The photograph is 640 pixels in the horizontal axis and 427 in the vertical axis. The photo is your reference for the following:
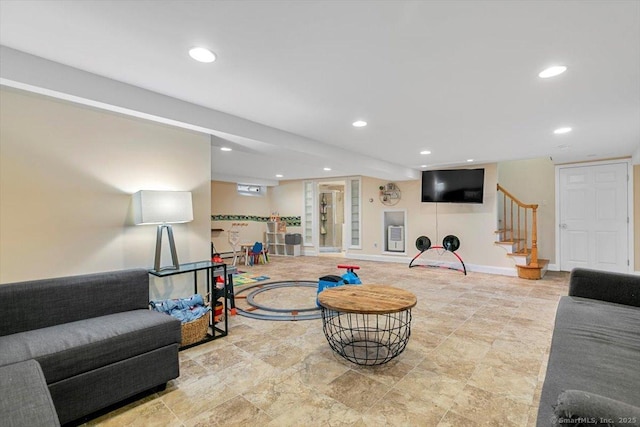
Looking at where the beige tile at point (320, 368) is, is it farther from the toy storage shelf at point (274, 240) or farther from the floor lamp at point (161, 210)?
the toy storage shelf at point (274, 240)

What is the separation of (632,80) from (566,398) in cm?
285

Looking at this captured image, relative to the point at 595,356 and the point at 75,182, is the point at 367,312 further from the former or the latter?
the point at 75,182

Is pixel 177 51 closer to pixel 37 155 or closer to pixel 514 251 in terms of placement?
pixel 37 155

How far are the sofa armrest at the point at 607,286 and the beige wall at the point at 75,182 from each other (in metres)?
3.86

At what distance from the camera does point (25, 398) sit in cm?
128

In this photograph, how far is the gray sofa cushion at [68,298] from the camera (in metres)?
1.97

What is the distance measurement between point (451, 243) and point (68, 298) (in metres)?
6.70

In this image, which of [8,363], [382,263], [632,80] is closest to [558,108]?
[632,80]

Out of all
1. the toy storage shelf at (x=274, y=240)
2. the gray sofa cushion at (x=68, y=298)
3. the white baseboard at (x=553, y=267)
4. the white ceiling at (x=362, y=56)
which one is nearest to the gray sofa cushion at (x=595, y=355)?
the white ceiling at (x=362, y=56)

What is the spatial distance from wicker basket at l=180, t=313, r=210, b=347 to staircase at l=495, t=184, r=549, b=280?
19.6 ft

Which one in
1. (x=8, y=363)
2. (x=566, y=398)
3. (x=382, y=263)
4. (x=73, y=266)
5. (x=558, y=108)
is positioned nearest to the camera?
(x=566, y=398)

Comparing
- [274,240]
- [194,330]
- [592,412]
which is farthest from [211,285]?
[274,240]

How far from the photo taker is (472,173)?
6.39m

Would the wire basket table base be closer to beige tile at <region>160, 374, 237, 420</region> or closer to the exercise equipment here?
beige tile at <region>160, 374, 237, 420</region>
